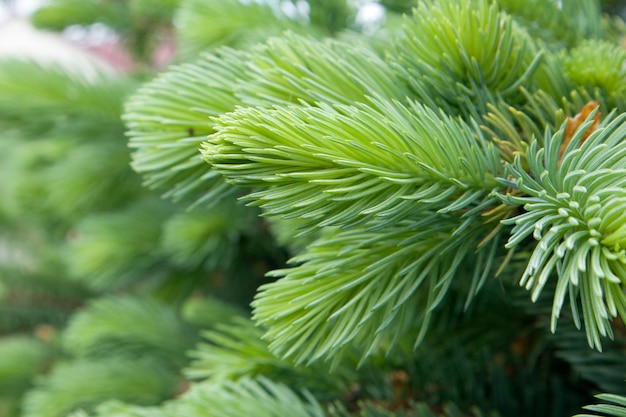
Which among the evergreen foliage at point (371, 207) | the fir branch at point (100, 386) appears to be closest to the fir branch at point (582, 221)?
the evergreen foliage at point (371, 207)

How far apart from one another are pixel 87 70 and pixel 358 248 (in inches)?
20.4

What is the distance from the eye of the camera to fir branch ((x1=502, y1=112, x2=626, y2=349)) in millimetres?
202

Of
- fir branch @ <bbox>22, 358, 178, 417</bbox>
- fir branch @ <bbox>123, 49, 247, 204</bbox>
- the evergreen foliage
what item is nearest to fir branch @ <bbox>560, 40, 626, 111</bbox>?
the evergreen foliage

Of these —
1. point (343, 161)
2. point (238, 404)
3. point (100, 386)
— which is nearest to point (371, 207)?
point (343, 161)

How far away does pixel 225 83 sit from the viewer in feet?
1.02

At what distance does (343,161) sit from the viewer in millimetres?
222

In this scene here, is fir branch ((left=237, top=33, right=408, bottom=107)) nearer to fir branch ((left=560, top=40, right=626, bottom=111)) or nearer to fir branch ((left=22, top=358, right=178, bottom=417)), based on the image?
fir branch ((left=560, top=40, right=626, bottom=111))

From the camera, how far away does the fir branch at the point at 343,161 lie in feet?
0.74

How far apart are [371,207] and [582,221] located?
8cm

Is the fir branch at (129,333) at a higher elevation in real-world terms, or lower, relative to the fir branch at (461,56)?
lower

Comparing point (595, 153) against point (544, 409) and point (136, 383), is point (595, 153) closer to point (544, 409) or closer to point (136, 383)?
point (544, 409)

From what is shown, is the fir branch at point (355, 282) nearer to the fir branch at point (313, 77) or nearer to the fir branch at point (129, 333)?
the fir branch at point (313, 77)

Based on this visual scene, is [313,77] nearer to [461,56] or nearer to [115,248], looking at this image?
[461,56]

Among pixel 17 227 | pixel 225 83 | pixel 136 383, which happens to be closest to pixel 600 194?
pixel 225 83
